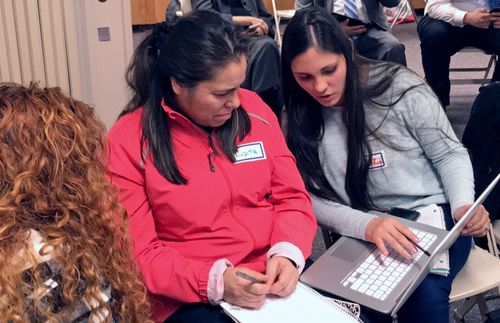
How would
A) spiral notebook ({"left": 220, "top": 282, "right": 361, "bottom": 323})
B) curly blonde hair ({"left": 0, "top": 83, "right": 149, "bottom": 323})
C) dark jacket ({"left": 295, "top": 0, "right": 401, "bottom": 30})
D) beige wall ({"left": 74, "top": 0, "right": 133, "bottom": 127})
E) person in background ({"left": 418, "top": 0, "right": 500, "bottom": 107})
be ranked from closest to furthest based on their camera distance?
curly blonde hair ({"left": 0, "top": 83, "right": 149, "bottom": 323}) → spiral notebook ({"left": 220, "top": 282, "right": 361, "bottom": 323}) → beige wall ({"left": 74, "top": 0, "right": 133, "bottom": 127}) → dark jacket ({"left": 295, "top": 0, "right": 401, "bottom": 30}) → person in background ({"left": 418, "top": 0, "right": 500, "bottom": 107})

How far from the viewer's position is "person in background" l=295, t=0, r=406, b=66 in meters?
3.00

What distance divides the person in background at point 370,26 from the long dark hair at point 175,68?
1.54m

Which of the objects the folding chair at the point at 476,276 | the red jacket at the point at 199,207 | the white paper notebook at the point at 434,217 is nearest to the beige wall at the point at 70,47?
the red jacket at the point at 199,207

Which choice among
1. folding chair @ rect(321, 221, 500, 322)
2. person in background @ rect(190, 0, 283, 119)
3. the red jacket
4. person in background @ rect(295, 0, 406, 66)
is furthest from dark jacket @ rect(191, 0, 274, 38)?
folding chair @ rect(321, 221, 500, 322)

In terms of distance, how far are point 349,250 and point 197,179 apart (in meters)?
0.43

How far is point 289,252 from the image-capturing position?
1.53 meters

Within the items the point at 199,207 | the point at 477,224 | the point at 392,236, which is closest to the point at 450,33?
the point at 477,224

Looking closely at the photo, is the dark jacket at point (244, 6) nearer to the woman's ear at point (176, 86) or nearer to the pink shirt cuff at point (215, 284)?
the woman's ear at point (176, 86)

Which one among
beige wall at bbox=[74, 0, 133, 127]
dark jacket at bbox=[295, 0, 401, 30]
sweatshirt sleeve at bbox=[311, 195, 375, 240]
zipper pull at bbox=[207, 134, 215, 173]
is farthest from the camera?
dark jacket at bbox=[295, 0, 401, 30]

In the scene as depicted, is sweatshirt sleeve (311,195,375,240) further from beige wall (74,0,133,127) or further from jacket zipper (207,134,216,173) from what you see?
beige wall (74,0,133,127)

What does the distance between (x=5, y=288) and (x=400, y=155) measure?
46.1 inches

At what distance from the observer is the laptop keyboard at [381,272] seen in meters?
1.46

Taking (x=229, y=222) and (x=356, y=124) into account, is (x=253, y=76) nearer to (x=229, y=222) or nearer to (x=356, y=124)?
(x=356, y=124)

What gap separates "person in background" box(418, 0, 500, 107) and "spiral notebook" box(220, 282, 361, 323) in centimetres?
254
